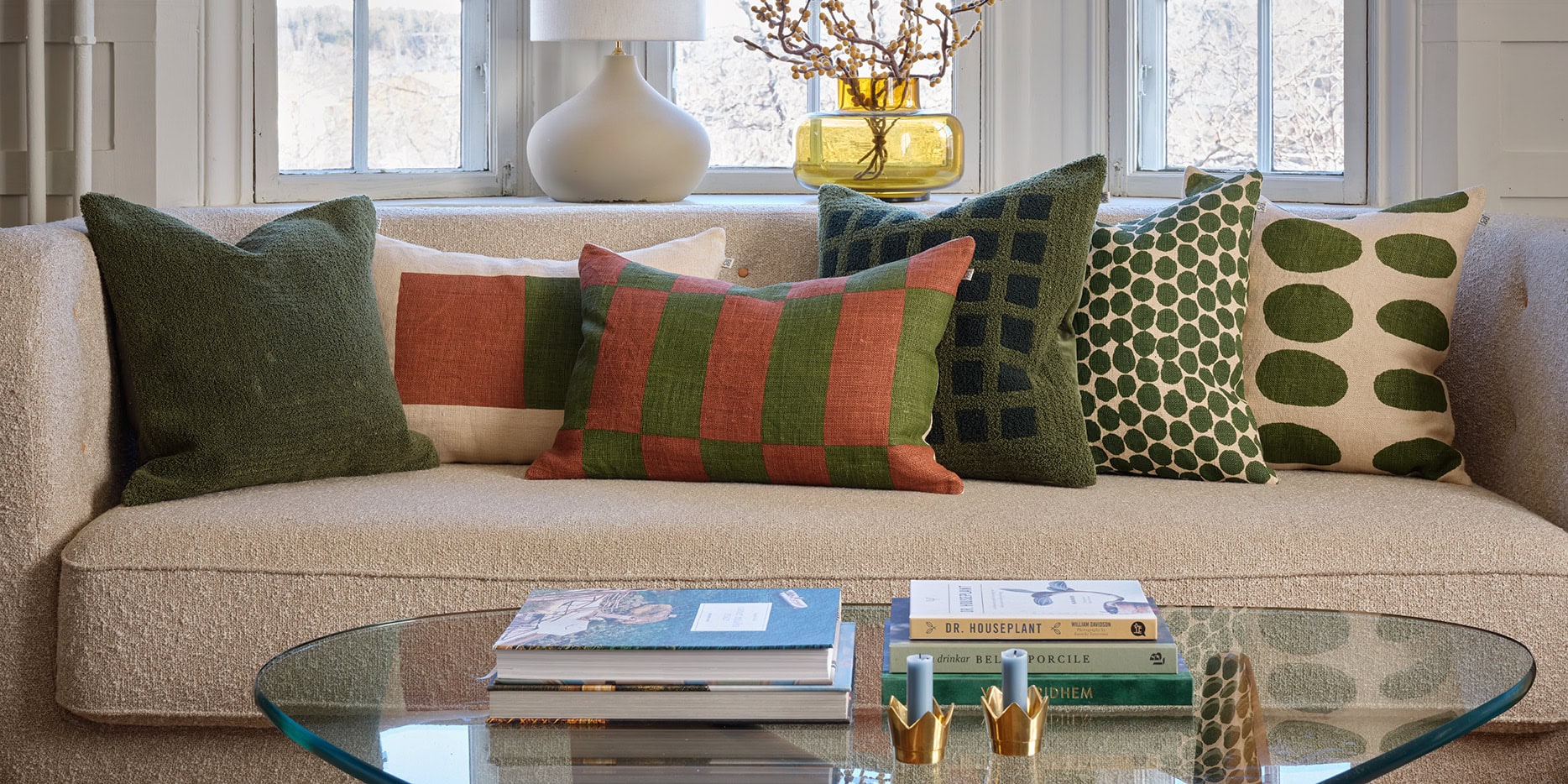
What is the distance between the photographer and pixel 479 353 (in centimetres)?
215

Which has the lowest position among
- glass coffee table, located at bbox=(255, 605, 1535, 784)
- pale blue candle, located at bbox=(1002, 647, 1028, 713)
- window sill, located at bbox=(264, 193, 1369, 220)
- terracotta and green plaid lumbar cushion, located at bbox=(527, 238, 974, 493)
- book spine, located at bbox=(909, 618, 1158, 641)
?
glass coffee table, located at bbox=(255, 605, 1535, 784)

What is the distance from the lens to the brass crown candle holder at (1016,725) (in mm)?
1024

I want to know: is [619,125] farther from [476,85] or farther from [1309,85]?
[1309,85]

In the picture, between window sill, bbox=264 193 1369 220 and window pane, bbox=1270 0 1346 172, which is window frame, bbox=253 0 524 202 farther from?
window pane, bbox=1270 0 1346 172

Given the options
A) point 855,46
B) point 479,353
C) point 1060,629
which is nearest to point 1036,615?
point 1060,629

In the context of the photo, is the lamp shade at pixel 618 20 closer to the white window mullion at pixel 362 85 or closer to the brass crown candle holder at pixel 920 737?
the white window mullion at pixel 362 85

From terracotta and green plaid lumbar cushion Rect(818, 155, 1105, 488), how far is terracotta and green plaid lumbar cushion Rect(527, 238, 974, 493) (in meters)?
0.07

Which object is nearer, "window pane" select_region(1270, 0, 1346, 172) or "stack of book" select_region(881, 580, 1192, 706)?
"stack of book" select_region(881, 580, 1192, 706)

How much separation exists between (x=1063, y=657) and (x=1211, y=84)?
225cm

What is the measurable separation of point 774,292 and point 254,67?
1406 mm

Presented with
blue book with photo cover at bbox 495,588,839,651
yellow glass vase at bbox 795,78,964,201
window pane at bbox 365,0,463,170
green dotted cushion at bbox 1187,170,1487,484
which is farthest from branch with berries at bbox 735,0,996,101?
blue book with photo cover at bbox 495,588,839,651

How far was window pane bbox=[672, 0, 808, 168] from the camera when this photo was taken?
125 inches

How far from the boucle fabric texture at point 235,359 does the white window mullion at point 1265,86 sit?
1926 millimetres

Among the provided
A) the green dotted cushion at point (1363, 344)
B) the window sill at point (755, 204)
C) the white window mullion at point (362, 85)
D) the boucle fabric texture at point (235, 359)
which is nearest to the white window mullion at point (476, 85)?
the window sill at point (755, 204)
